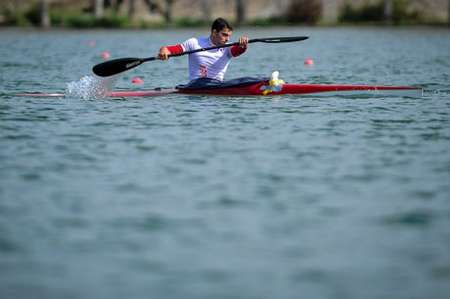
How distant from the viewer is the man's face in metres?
14.9

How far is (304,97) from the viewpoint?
15.0m

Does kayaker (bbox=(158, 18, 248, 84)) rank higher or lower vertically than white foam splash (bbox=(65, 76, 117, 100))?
higher

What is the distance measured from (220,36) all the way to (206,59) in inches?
16.5

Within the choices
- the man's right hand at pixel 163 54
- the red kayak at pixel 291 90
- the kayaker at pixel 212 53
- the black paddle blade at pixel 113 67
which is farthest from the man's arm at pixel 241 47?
the black paddle blade at pixel 113 67

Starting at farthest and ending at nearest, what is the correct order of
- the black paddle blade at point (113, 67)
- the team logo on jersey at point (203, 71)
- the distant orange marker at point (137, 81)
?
1. the distant orange marker at point (137, 81)
2. the black paddle blade at point (113, 67)
3. the team logo on jersey at point (203, 71)

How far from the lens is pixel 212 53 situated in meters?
15.1

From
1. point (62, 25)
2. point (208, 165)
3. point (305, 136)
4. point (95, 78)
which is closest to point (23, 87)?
point (95, 78)

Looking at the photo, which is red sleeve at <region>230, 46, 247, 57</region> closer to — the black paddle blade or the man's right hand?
the man's right hand

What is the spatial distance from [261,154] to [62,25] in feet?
140

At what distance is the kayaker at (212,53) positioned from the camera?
48.9ft

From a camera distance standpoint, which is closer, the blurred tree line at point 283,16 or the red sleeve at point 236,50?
the red sleeve at point 236,50

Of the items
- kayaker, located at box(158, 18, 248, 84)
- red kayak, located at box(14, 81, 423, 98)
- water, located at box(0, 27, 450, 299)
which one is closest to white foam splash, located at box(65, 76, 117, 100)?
water, located at box(0, 27, 450, 299)

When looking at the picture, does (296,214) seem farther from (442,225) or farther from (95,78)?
(95,78)

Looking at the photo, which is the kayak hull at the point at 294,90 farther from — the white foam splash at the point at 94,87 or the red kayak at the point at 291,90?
the white foam splash at the point at 94,87
